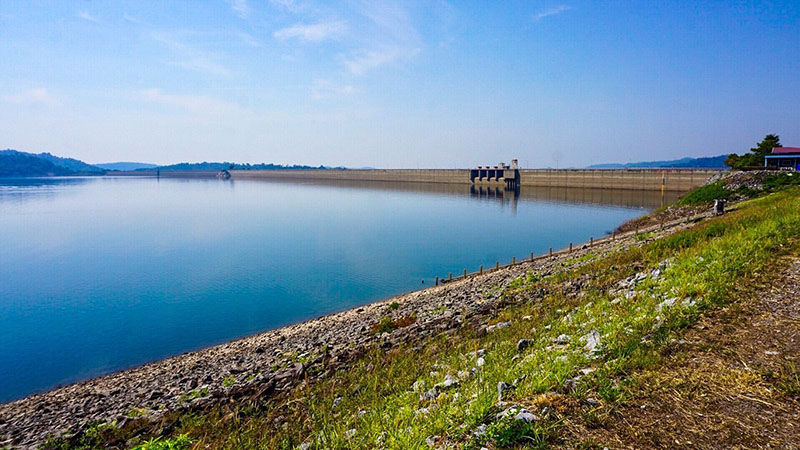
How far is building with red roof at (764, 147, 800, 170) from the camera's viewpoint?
65.3 metres

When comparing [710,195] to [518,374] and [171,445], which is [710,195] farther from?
[171,445]

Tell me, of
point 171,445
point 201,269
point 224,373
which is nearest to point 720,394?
point 171,445

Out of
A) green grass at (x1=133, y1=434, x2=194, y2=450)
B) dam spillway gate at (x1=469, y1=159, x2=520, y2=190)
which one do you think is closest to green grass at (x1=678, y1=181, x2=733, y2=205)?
green grass at (x1=133, y1=434, x2=194, y2=450)

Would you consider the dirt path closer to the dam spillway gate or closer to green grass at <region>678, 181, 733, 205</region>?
green grass at <region>678, 181, 733, 205</region>

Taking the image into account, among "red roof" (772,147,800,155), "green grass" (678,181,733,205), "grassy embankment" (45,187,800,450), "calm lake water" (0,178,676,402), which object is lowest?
"calm lake water" (0,178,676,402)

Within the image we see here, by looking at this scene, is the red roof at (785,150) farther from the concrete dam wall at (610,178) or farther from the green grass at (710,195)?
the green grass at (710,195)

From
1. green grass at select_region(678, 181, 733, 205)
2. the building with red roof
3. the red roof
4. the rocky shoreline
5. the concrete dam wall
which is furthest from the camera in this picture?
the concrete dam wall

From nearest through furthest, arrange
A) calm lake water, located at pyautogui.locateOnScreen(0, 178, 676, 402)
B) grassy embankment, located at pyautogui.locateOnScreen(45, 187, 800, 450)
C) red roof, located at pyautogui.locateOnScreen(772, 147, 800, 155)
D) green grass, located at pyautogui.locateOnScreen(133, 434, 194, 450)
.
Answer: grassy embankment, located at pyautogui.locateOnScreen(45, 187, 800, 450)
green grass, located at pyautogui.locateOnScreen(133, 434, 194, 450)
calm lake water, located at pyautogui.locateOnScreen(0, 178, 676, 402)
red roof, located at pyautogui.locateOnScreen(772, 147, 800, 155)

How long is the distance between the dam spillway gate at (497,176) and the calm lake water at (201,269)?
64.8 m

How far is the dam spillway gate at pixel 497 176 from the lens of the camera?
138 m

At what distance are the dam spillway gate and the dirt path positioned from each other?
132 metres

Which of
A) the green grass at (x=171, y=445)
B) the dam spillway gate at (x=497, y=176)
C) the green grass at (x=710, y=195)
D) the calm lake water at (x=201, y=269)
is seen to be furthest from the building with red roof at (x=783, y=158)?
the green grass at (x=171, y=445)

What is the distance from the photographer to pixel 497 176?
14538 cm

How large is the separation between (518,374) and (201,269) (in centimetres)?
3740
